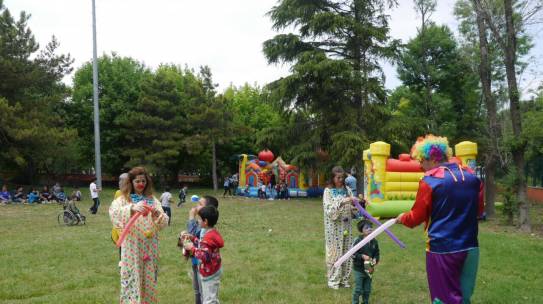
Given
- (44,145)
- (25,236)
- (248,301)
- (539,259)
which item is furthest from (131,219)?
(44,145)

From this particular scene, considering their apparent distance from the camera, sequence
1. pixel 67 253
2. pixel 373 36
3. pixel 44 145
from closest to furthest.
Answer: pixel 67 253, pixel 373 36, pixel 44 145

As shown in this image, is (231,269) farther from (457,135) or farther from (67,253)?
(457,135)

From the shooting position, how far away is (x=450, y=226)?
3770 millimetres

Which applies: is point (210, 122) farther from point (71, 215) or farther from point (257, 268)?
point (257, 268)

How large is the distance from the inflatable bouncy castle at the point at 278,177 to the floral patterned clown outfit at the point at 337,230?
20.5 meters

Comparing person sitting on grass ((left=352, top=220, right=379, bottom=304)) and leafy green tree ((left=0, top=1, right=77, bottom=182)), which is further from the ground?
leafy green tree ((left=0, top=1, right=77, bottom=182))

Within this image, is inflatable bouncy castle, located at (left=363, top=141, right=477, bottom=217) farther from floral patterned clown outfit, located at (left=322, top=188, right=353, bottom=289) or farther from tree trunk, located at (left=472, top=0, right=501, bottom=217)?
floral patterned clown outfit, located at (left=322, top=188, right=353, bottom=289)

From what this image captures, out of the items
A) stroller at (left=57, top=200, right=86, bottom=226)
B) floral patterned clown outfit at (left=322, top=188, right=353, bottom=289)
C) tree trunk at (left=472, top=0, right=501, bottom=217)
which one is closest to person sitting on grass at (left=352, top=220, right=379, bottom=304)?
floral patterned clown outfit at (left=322, top=188, right=353, bottom=289)

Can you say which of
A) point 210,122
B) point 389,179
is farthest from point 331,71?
point 210,122

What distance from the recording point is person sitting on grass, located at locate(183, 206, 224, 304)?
4.47 meters

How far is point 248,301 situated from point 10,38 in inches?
1008

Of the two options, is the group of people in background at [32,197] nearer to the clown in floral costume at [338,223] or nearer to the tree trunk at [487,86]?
the tree trunk at [487,86]

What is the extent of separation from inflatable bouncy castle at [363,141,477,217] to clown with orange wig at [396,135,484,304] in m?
12.0

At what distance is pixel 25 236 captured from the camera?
1271 cm
